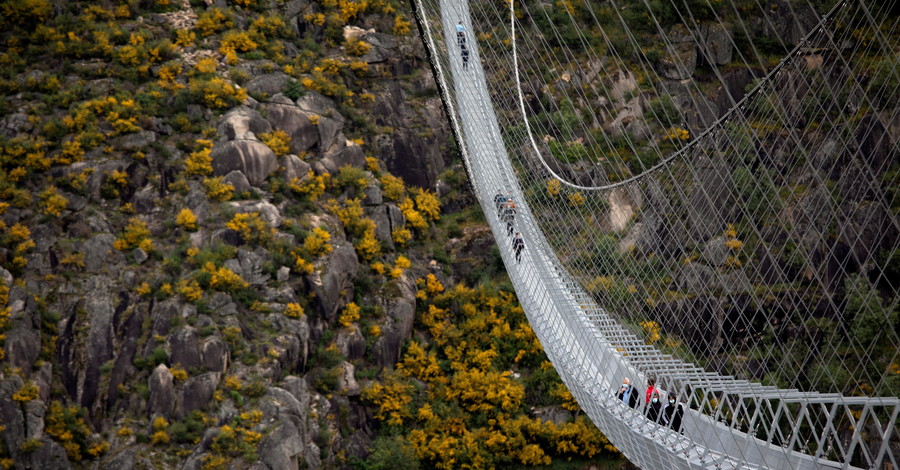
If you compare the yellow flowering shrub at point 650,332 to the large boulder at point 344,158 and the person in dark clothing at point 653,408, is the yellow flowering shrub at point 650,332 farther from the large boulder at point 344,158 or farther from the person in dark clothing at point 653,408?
the large boulder at point 344,158

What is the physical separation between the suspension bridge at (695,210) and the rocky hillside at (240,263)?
195cm

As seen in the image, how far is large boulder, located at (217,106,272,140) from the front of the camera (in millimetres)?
14773

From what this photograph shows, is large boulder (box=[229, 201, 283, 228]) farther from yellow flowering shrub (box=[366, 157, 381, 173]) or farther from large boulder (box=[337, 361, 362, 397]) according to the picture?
large boulder (box=[337, 361, 362, 397])

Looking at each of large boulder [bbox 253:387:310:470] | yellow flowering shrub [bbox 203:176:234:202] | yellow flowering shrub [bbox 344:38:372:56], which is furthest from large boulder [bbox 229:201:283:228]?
yellow flowering shrub [bbox 344:38:372:56]

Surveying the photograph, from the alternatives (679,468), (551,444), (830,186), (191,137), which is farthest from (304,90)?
(679,468)

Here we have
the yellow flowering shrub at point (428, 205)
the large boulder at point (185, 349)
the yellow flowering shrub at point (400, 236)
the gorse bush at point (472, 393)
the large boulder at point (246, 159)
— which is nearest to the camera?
the large boulder at point (185, 349)

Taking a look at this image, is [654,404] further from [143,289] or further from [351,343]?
[143,289]

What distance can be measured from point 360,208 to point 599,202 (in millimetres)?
4227

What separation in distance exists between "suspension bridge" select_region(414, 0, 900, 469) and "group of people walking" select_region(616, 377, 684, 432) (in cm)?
12

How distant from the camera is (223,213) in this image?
13727 millimetres

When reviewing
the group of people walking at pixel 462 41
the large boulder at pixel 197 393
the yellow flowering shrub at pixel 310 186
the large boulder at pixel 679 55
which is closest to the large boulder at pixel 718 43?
the large boulder at pixel 679 55

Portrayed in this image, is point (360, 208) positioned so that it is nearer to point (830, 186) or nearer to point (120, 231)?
point (120, 231)

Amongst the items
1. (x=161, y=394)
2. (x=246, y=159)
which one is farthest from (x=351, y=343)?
(x=246, y=159)

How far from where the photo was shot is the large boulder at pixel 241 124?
14.8 m
